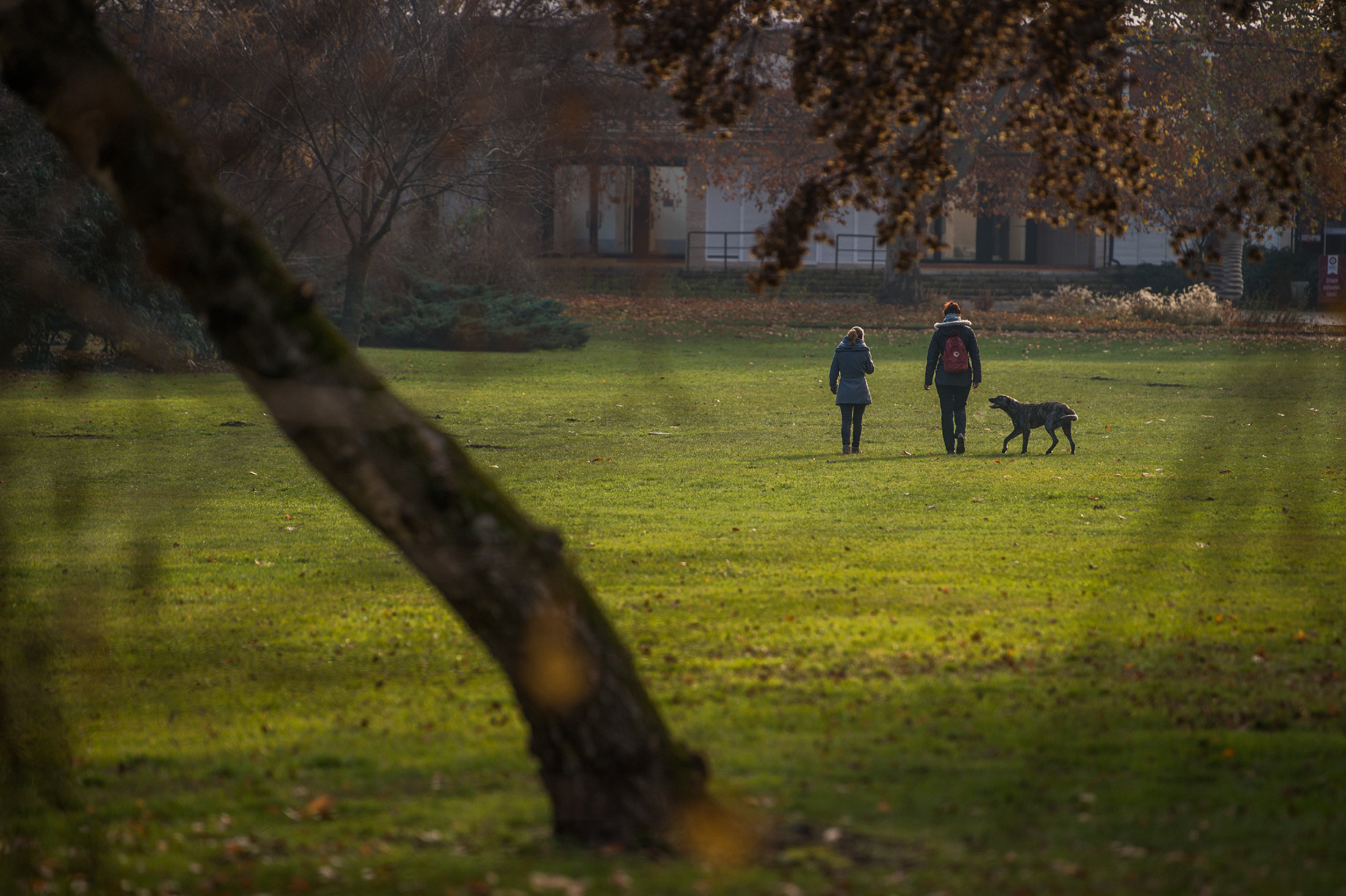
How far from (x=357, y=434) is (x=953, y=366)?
1206 cm

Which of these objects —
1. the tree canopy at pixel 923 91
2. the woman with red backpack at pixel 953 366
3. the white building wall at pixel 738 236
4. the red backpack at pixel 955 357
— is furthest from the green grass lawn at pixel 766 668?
the white building wall at pixel 738 236

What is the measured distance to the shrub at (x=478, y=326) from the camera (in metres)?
31.4

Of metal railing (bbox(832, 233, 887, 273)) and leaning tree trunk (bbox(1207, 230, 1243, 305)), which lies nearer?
leaning tree trunk (bbox(1207, 230, 1243, 305))

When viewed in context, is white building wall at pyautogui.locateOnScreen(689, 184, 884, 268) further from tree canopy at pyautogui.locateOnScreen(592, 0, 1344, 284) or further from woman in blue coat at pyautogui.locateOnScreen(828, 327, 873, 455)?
→ tree canopy at pyautogui.locateOnScreen(592, 0, 1344, 284)

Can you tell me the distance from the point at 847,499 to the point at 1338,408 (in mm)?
12332

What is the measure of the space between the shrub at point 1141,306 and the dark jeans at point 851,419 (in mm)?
24164

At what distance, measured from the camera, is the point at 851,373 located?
1603cm

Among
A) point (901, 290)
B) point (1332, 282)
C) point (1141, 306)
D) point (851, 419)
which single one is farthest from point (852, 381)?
point (1332, 282)

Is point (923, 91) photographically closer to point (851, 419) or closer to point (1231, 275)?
point (851, 419)

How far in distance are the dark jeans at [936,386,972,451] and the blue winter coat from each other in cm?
91

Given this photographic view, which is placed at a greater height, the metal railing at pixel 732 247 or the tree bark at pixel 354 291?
the metal railing at pixel 732 247

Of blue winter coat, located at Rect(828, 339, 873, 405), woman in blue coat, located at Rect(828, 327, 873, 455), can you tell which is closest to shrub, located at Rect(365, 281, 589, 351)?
woman in blue coat, located at Rect(828, 327, 873, 455)

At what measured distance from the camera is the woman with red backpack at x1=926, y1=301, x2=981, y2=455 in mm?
15672

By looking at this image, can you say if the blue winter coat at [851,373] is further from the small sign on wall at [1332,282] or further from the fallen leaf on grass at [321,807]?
the small sign on wall at [1332,282]
